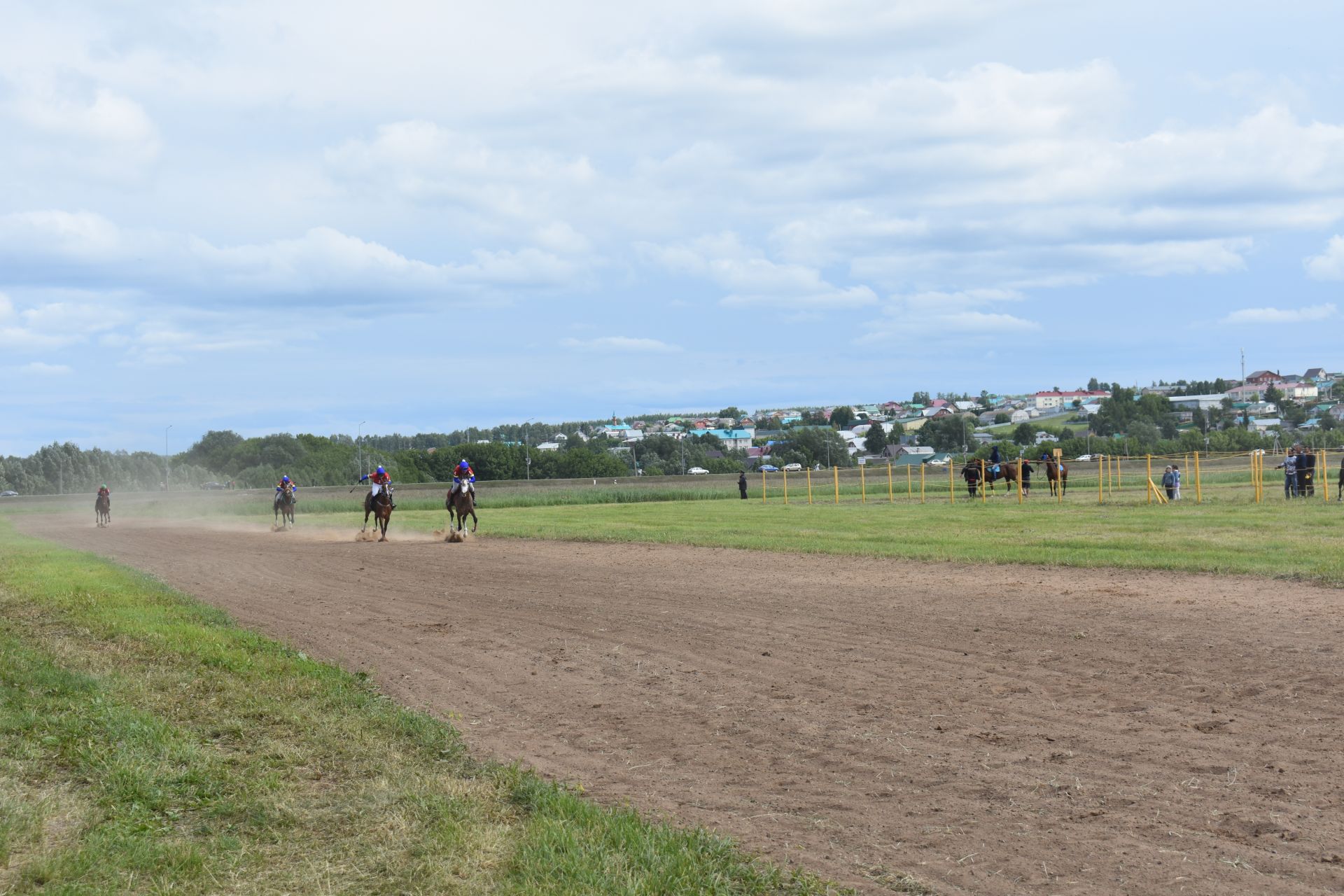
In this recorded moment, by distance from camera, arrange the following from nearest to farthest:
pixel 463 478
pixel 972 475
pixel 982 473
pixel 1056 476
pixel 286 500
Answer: pixel 463 478 < pixel 1056 476 < pixel 982 473 < pixel 286 500 < pixel 972 475

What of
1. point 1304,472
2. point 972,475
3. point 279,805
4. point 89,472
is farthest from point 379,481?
point 89,472

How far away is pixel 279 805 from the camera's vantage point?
22.7 ft

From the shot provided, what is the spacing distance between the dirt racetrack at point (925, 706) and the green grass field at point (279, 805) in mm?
622

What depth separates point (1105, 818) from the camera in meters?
6.61

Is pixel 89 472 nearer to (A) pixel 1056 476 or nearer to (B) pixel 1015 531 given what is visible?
(A) pixel 1056 476

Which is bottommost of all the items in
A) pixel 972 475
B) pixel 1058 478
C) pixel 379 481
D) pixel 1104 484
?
pixel 1104 484

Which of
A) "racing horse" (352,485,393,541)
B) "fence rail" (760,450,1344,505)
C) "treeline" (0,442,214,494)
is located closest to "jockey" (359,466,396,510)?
"racing horse" (352,485,393,541)

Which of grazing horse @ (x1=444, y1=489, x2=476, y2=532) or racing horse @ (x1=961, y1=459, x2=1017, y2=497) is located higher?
racing horse @ (x1=961, y1=459, x2=1017, y2=497)

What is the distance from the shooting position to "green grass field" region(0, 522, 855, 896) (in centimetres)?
576

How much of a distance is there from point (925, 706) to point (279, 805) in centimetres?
504

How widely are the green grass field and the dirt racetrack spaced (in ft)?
2.04

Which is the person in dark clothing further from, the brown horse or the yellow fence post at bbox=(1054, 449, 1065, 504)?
the brown horse

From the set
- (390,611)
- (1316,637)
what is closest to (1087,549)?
(1316,637)

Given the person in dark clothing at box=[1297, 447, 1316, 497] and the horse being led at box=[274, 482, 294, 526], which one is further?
the horse being led at box=[274, 482, 294, 526]
